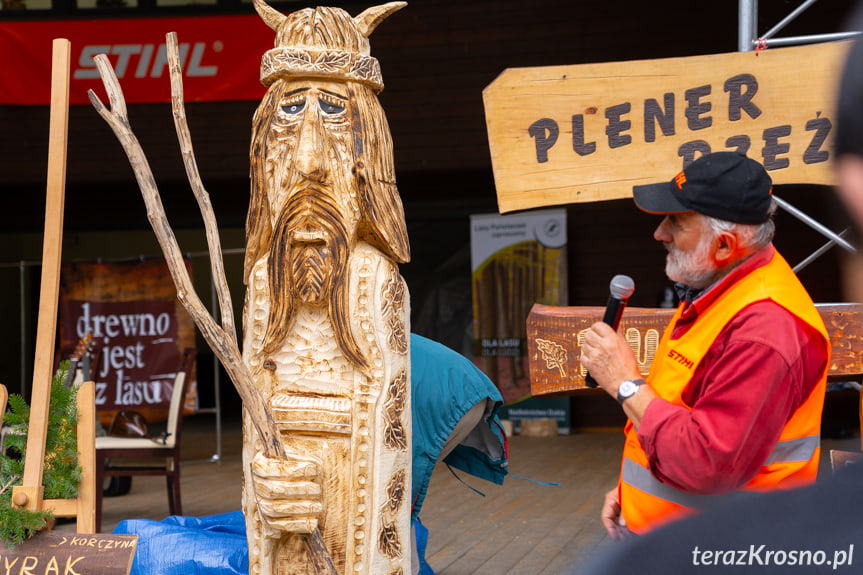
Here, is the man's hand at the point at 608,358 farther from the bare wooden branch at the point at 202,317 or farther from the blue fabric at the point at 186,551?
the blue fabric at the point at 186,551

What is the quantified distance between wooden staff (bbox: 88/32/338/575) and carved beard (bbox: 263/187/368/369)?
19 centimetres

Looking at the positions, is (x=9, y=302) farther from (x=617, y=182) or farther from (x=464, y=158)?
(x=617, y=182)

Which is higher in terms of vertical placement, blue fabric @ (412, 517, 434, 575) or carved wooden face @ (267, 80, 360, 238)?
carved wooden face @ (267, 80, 360, 238)

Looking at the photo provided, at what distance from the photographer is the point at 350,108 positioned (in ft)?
7.28

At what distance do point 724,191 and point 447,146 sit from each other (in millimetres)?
6401

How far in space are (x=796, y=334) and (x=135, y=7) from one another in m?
7.70

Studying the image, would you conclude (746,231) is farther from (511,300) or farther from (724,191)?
(511,300)

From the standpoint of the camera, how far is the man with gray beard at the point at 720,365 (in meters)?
1.50

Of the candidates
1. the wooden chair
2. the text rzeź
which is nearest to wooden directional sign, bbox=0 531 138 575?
the text rzeź

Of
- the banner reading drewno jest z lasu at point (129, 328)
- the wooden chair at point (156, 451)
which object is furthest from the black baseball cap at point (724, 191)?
the banner reading drewno jest z lasu at point (129, 328)

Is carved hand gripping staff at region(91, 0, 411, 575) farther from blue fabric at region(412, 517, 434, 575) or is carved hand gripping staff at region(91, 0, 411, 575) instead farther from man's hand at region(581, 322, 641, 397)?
blue fabric at region(412, 517, 434, 575)

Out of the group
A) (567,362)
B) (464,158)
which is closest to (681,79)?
(567,362)

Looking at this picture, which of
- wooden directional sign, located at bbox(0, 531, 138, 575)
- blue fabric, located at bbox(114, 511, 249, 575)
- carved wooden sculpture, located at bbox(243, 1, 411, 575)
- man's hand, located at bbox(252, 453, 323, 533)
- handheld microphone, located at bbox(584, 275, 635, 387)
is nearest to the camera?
handheld microphone, located at bbox(584, 275, 635, 387)

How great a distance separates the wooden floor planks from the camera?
167 inches
